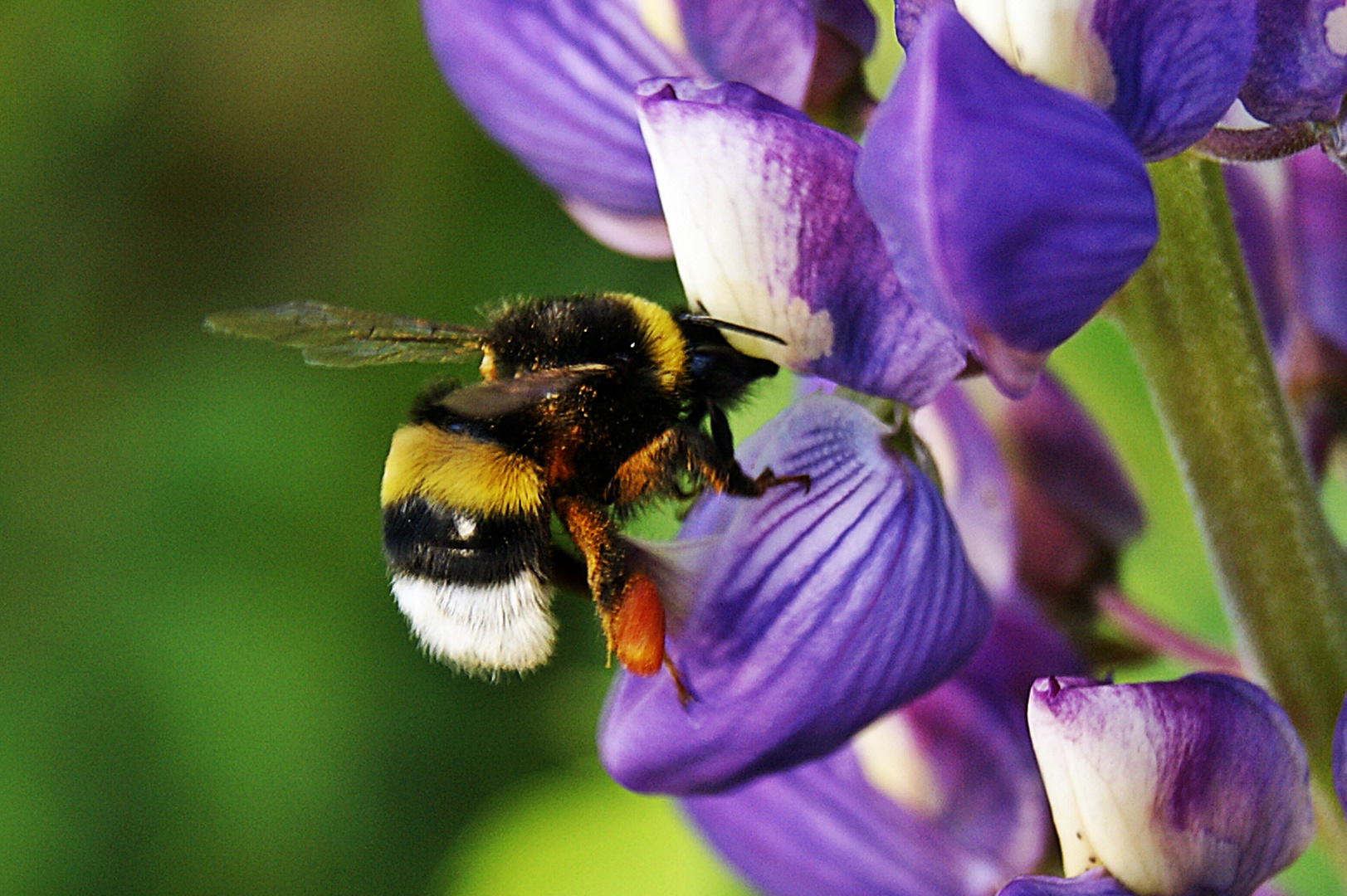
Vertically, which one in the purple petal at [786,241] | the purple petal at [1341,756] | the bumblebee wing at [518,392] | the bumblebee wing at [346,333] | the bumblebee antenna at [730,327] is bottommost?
the purple petal at [1341,756]

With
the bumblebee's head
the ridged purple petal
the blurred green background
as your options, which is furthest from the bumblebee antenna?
the blurred green background

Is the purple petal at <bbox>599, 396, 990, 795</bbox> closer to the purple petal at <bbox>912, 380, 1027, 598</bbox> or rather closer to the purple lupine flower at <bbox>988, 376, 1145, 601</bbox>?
the purple petal at <bbox>912, 380, 1027, 598</bbox>

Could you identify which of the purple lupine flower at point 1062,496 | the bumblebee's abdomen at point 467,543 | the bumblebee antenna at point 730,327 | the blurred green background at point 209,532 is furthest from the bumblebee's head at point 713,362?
the blurred green background at point 209,532

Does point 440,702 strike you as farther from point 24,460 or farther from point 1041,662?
point 1041,662

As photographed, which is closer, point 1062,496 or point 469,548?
point 469,548

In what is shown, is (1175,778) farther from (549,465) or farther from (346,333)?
(346,333)

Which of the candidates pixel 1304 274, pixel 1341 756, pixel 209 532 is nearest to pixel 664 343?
pixel 1341 756

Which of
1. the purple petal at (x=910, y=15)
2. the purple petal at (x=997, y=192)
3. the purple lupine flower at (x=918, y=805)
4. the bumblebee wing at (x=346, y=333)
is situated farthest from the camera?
the purple lupine flower at (x=918, y=805)

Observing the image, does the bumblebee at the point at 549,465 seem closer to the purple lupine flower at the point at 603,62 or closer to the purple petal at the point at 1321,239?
the purple lupine flower at the point at 603,62
